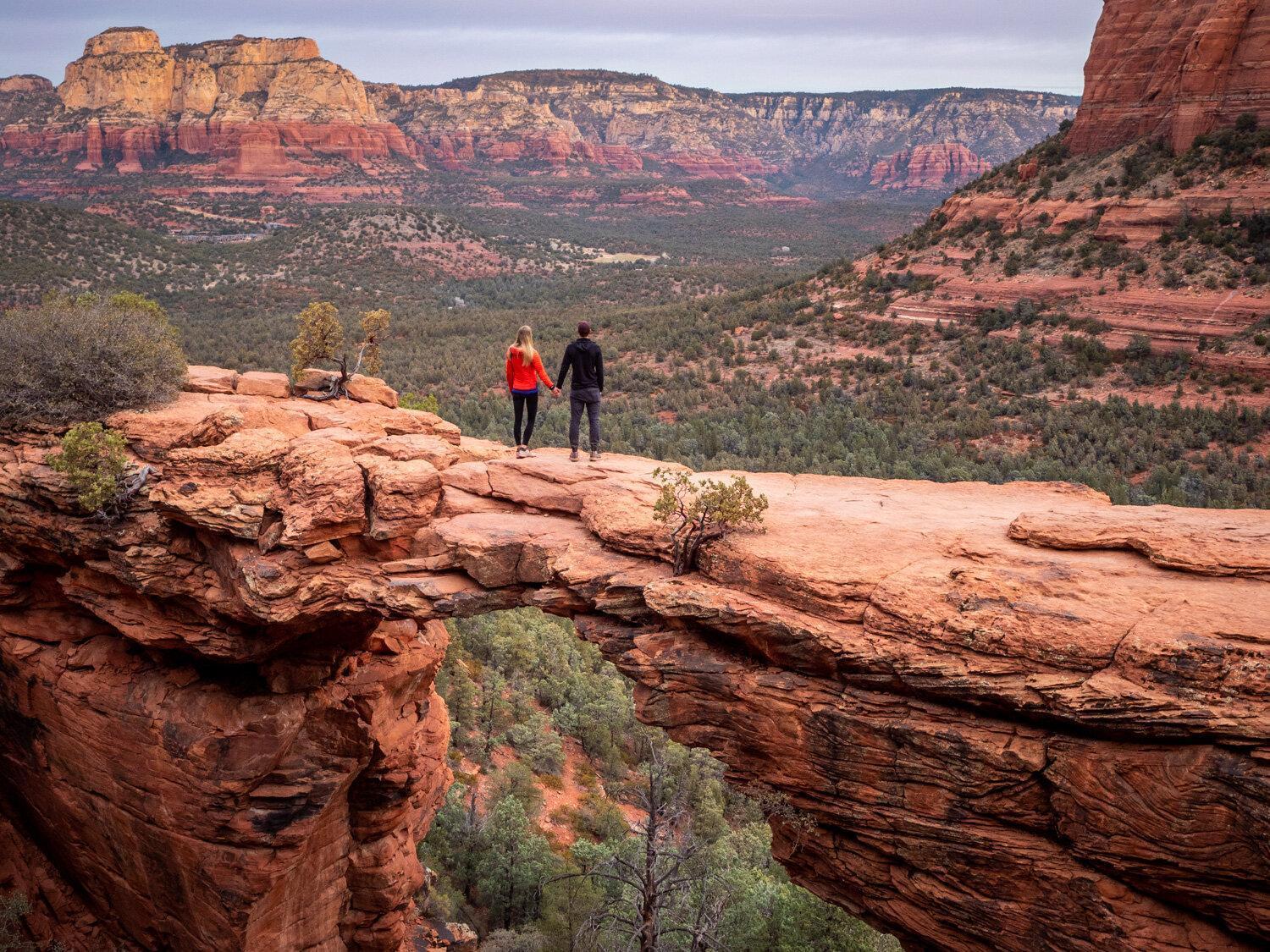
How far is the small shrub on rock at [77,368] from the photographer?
11.2 metres

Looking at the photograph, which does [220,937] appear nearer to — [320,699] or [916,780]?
[320,699]

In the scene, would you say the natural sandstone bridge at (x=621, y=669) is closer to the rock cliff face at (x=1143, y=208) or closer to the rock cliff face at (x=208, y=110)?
the rock cliff face at (x=1143, y=208)

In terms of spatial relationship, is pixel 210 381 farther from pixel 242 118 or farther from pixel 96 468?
pixel 242 118

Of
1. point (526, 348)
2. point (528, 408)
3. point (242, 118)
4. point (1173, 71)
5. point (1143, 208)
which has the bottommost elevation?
point (528, 408)

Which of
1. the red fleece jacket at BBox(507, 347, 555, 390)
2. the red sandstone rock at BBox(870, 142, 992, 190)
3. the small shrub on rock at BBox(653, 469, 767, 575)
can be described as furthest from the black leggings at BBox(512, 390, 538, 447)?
the red sandstone rock at BBox(870, 142, 992, 190)

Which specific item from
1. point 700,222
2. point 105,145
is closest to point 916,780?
point 700,222

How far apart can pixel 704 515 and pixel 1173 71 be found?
41207 mm

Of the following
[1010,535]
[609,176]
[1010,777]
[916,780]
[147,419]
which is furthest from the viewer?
[609,176]

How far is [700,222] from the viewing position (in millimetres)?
126000

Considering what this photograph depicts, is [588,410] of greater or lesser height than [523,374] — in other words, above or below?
below

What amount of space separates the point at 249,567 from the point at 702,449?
23.5 meters

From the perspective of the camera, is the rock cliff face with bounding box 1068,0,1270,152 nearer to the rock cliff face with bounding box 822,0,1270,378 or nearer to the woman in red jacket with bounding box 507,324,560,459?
the rock cliff face with bounding box 822,0,1270,378

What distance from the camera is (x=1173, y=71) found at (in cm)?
3731

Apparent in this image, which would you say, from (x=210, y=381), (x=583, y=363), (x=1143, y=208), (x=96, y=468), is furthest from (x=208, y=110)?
(x=583, y=363)
